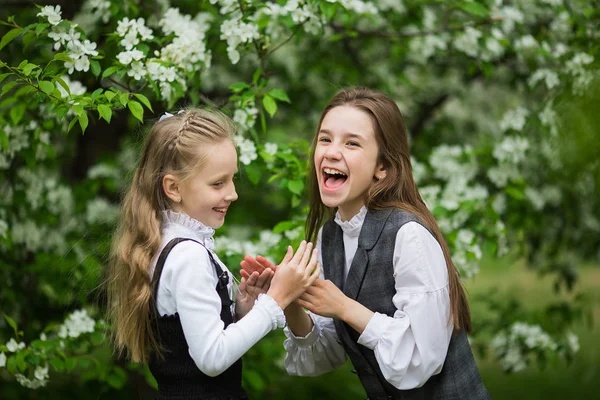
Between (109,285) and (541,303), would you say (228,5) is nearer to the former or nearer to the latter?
(109,285)

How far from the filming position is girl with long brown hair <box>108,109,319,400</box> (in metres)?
1.94

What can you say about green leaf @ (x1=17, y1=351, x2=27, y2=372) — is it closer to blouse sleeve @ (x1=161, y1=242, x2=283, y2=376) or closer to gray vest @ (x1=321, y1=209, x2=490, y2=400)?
blouse sleeve @ (x1=161, y1=242, x2=283, y2=376)

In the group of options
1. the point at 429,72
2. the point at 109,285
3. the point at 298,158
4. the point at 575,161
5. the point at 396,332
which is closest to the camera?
the point at 575,161

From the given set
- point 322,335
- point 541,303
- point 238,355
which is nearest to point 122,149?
point 322,335

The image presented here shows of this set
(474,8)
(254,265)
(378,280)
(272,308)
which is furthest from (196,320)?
(474,8)

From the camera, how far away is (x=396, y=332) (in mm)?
2111

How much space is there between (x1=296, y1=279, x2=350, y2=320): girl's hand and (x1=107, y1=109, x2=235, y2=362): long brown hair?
0.48 m

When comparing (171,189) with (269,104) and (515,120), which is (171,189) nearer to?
(269,104)

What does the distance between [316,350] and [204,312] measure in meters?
0.67

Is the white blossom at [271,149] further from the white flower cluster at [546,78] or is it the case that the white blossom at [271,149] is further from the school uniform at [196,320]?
the white flower cluster at [546,78]

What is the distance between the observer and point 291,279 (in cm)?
208

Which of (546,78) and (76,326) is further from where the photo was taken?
(546,78)

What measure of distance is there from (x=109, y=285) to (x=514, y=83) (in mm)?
3304

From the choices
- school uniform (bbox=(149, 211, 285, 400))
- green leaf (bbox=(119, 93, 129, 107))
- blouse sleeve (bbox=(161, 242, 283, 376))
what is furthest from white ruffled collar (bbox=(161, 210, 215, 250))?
green leaf (bbox=(119, 93, 129, 107))
